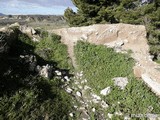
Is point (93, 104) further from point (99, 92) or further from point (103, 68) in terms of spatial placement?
point (103, 68)

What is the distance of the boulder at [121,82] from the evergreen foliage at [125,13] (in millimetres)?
13131

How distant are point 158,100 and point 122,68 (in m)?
3.16

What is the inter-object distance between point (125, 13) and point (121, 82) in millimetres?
15146

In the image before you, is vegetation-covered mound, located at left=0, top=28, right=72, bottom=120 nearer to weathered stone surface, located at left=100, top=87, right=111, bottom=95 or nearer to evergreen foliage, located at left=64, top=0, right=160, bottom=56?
weathered stone surface, located at left=100, top=87, right=111, bottom=95

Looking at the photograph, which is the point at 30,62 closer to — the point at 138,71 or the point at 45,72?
the point at 45,72

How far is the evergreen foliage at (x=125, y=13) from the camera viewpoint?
2636cm

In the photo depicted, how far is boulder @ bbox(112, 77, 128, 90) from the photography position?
1328cm

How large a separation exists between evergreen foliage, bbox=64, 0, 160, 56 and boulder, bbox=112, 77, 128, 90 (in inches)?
517

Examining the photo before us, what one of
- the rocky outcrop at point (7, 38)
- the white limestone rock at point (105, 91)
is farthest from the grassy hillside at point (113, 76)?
the rocky outcrop at point (7, 38)

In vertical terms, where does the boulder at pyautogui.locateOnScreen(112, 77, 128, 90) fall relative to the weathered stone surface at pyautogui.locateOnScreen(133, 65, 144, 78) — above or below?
below

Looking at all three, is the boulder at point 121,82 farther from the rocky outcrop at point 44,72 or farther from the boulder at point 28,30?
the boulder at point 28,30

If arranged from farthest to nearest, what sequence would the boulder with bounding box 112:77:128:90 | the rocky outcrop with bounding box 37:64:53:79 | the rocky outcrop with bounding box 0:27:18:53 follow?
1. the boulder with bounding box 112:77:128:90
2. the rocky outcrop with bounding box 0:27:18:53
3. the rocky outcrop with bounding box 37:64:53:79

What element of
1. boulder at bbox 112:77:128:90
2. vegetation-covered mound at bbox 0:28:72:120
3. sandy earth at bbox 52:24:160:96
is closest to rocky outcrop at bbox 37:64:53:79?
vegetation-covered mound at bbox 0:28:72:120

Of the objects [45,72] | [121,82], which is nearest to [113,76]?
[121,82]
